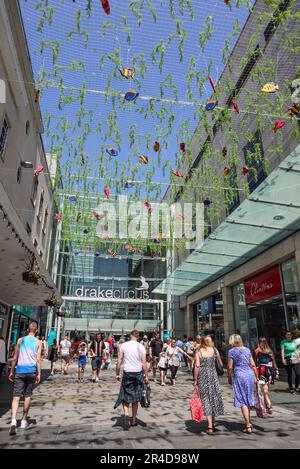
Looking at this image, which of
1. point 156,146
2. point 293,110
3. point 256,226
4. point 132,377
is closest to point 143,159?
point 156,146

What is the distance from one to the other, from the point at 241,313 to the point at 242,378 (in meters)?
13.3

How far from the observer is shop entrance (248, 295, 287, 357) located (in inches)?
563

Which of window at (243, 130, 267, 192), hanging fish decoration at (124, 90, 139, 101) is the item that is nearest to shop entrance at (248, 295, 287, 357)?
window at (243, 130, 267, 192)

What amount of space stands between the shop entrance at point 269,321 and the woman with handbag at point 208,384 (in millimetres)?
9358

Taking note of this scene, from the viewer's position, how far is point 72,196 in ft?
54.2

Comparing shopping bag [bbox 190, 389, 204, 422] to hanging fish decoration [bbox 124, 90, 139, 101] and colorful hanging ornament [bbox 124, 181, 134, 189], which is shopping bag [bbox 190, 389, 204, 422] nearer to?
hanging fish decoration [bbox 124, 90, 139, 101]

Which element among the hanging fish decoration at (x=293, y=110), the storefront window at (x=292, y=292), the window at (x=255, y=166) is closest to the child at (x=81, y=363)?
the storefront window at (x=292, y=292)

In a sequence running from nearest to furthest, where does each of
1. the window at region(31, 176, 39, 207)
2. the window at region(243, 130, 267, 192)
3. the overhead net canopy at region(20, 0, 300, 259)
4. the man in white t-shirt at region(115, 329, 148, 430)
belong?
1. the man in white t-shirt at region(115, 329, 148, 430)
2. the overhead net canopy at region(20, 0, 300, 259)
3. the window at region(243, 130, 267, 192)
4. the window at region(31, 176, 39, 207)

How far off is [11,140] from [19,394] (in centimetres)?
1045

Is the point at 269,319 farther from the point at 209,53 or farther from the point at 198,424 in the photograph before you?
the point at 209,53

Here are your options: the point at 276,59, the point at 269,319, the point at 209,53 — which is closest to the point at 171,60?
the point at 209,53

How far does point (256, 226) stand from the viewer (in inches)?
517

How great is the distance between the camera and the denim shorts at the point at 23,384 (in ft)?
18.5

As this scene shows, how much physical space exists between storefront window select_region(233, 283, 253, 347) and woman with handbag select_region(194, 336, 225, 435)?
12.2 meters
